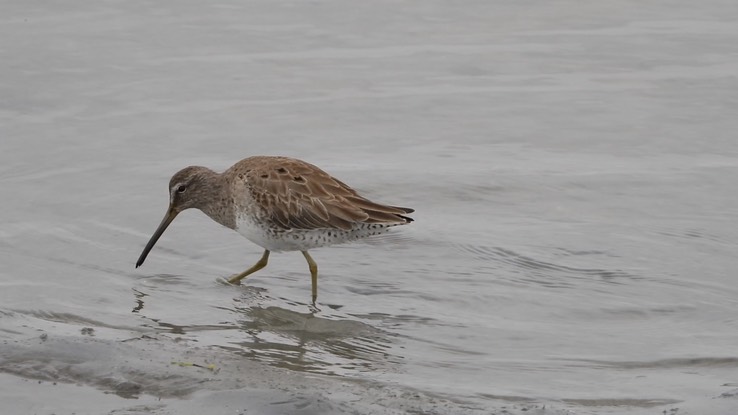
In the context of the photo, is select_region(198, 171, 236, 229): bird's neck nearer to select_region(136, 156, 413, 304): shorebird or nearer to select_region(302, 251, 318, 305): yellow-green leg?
select_region(136, 156, 413, 304): shorebird

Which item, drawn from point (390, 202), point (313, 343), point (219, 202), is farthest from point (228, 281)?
point (390, 202)

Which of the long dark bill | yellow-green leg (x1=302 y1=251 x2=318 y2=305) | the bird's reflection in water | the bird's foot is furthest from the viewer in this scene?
the long dark bill

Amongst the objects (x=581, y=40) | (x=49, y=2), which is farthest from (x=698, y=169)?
(x=49, y=2)

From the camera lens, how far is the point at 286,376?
18.1 ft

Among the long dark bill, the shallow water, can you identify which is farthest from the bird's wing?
the long dark bill

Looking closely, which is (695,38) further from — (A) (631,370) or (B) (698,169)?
(A) (631,370)

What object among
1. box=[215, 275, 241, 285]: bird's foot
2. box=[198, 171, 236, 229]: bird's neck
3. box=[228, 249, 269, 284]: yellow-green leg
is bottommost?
box=[215, 275, 241, 285]: bird's foot

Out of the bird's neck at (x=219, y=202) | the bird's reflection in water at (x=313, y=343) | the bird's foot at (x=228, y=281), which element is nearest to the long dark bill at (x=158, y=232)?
the bird's neck at (x=219, y=202)

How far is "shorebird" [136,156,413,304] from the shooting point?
290 inches

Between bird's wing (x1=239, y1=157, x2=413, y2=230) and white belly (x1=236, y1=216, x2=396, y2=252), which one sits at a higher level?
bird's wing (x1=239, y1=157, x2=413, y2=230)

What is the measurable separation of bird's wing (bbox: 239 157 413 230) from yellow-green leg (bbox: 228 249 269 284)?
12.3 inches

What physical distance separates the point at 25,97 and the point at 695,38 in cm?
649

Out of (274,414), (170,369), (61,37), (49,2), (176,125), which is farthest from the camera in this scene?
(49,2)

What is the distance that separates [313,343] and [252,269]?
125cm
